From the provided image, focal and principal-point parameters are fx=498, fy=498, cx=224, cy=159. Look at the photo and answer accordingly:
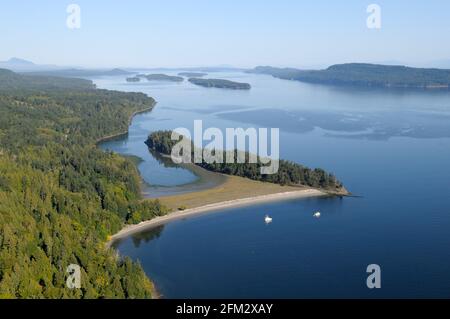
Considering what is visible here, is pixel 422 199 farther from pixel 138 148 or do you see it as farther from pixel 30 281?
pixel 138 148

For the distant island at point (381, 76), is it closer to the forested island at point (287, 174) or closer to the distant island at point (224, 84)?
the distant island at point (224, 84)

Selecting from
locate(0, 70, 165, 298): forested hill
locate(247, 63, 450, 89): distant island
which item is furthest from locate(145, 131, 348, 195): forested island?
locate(247, 63, 450, 89): distant island

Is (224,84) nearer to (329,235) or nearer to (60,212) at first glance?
(329,235)

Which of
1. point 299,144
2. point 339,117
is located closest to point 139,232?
point 299,144

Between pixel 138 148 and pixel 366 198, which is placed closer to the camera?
pixel 366 198

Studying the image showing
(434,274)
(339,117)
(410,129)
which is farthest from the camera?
(339,117)

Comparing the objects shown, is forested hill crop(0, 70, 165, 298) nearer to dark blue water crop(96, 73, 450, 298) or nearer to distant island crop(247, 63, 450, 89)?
dark blue water crop(96, 73, 450, 298)
